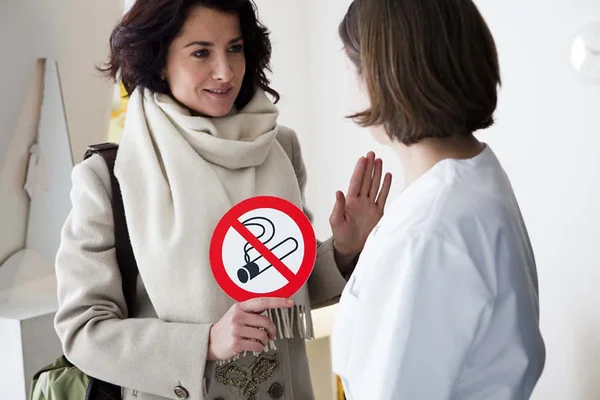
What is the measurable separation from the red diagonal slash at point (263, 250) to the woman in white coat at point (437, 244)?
8.9 inches

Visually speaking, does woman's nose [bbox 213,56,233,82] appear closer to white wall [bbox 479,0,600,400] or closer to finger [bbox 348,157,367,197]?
finger [bbox 348,157,367,197]

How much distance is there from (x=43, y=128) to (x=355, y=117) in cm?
185

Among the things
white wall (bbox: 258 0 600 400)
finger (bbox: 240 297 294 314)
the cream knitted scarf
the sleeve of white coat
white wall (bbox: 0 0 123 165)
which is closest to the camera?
the sleeve of white coat

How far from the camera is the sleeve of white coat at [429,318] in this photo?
89 centimetres

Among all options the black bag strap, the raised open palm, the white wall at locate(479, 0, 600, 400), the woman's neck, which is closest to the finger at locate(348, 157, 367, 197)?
the raised open palm

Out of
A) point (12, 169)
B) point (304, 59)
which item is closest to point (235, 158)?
point (12, 169)

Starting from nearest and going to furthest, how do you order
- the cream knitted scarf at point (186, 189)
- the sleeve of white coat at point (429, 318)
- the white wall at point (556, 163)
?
1. the sleeve of white coat at point (429, 318)
2. the cream knitted scarf at point (186, 189)
3. the white wall at point (556, 163)

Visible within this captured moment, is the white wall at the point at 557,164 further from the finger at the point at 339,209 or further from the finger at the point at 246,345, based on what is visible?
the finger at the point at 246,345

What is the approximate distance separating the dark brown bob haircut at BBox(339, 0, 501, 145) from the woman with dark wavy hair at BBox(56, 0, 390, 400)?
0.39 meters

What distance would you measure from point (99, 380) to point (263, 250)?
1.39 feet

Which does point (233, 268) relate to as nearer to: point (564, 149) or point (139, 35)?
point (139, 35)

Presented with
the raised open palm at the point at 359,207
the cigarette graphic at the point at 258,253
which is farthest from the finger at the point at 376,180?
the cigarette graphic at the point at 258,253

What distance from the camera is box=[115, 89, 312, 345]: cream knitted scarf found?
4.29ft

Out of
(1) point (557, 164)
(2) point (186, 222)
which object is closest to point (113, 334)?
(2) point (186, 222)
